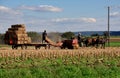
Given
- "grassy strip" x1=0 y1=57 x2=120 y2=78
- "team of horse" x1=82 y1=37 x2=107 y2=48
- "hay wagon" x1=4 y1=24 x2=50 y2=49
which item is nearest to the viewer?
"grassy strip" x1=0 y1=57 x2=120 y2=78

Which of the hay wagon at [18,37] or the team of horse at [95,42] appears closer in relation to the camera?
the hay wagon at [18,37]

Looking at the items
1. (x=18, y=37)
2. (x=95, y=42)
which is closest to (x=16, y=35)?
(x=18, y=37)

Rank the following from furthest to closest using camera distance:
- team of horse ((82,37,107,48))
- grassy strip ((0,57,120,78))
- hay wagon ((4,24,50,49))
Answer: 1. team of horse ((82,37,107,48))
2. hay wagon ((4,24,50,49))
3. grassy strip ((0,57,120,78))

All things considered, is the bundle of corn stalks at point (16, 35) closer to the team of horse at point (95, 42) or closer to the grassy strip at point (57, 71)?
the team of horse at point (95, 42)

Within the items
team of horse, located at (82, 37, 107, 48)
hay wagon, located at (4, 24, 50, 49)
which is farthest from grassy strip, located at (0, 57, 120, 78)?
team of horse, located at (82, 37, 107, 48)

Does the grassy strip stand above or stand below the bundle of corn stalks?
below

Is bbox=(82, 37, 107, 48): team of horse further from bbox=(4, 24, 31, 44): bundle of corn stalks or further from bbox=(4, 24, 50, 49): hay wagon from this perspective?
bbox=(4, 24, 31, 44): bundle of corn stalks

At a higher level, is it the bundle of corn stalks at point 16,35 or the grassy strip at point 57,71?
the bundle of corn stalks at point 16,35

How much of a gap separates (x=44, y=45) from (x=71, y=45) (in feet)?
8.28

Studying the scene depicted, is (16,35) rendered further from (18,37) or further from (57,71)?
(57,71)

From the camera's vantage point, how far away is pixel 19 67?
2211 cm

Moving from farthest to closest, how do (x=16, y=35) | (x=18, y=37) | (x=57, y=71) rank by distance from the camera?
(x=18, y=37) < (x=16, y=35) < (x=57, y=71)

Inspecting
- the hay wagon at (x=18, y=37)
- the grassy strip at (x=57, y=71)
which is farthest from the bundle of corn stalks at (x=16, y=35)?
the grassy strip at (x=57, y=71)

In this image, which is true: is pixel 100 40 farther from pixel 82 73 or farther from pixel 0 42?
pixel 82 73
